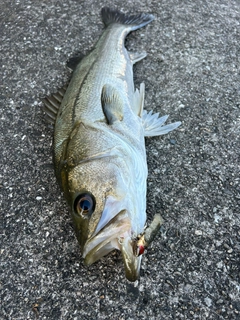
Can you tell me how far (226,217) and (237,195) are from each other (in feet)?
0.73

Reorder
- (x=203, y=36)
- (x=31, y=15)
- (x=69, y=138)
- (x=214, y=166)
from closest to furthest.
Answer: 1. (x=69, y=138)
2. (x=214, y=166)
3. (x=203, y=36)
4. (x=31, y=15)

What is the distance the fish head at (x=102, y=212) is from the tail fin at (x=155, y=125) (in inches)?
31.4

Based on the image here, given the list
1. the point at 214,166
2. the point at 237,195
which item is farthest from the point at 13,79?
the point at 237,195

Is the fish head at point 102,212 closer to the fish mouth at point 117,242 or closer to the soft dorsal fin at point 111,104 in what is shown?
the fish mouth at point 117,242

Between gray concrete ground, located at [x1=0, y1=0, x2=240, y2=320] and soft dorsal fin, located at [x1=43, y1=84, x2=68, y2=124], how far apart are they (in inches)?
6.8

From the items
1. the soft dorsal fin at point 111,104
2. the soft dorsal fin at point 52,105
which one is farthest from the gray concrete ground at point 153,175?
the soft dorsal fin at point 111,104

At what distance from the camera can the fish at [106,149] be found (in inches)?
80.7

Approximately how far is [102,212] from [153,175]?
Answer: 0.90 meters

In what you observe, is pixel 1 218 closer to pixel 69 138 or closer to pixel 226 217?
pixel 69 138

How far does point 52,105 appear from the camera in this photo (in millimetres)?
3248

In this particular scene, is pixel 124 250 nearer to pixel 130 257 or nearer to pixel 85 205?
pixel 130 257

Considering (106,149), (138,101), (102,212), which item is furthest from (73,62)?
(102,212)

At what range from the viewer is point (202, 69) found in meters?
3.73

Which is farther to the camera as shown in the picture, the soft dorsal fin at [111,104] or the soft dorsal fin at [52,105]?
the soft dorsal fin at [52,105]
